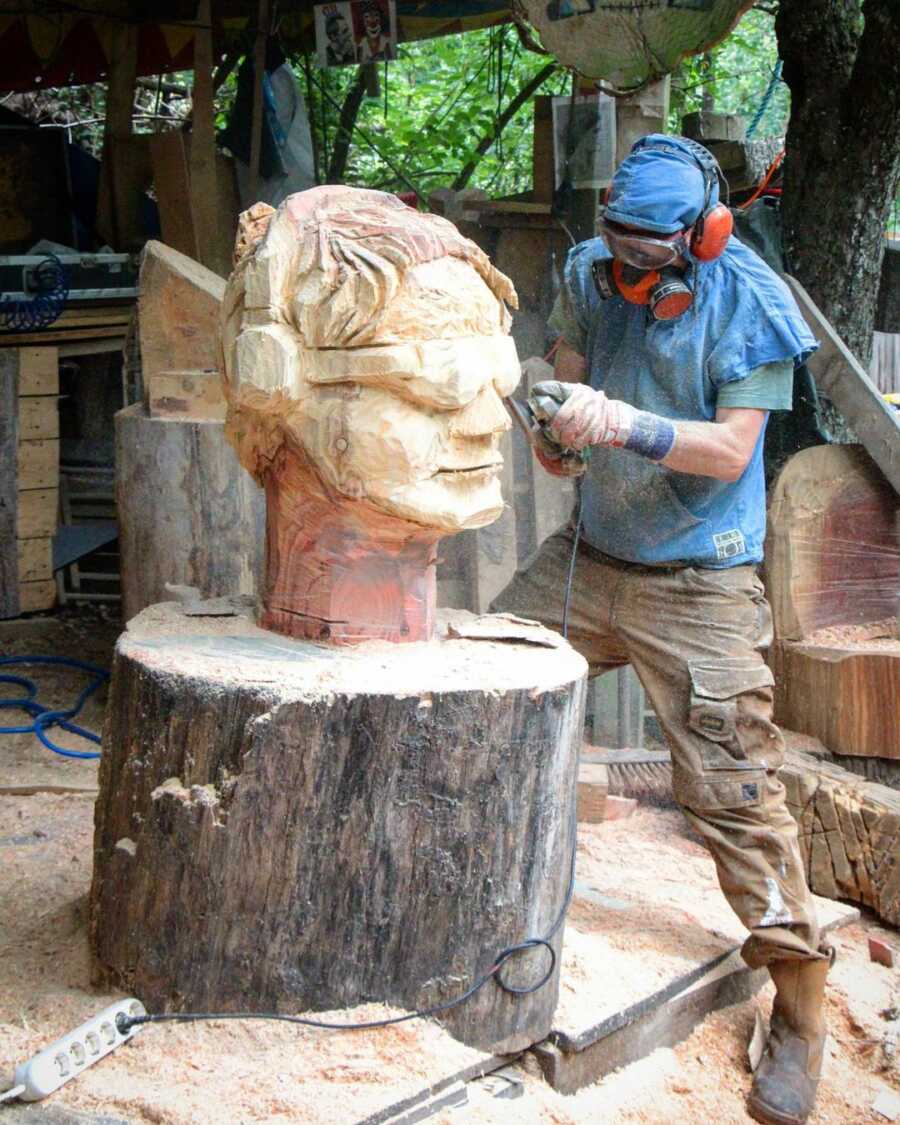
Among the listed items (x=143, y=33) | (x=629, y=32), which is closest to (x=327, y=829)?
(x=629, y=32)

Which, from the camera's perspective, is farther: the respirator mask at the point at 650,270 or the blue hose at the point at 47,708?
the blue hose at the point at 47,708

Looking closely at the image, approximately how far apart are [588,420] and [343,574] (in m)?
0.57

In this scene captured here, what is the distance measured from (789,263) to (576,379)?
6.71 ft

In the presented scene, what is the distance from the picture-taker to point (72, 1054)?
2160 millimetres

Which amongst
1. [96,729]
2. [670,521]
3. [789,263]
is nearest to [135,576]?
[96,729]

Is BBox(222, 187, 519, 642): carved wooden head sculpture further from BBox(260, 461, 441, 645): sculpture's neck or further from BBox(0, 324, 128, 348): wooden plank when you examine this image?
BBox(0, 324, 128, 348): wooden plank

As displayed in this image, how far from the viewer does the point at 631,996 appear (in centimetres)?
270

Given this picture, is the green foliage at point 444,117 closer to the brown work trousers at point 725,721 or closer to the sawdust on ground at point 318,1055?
the brown work trousers at point 725,721

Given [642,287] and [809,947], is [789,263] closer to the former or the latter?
[642,287]

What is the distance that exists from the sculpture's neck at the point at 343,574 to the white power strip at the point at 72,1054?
80 cm

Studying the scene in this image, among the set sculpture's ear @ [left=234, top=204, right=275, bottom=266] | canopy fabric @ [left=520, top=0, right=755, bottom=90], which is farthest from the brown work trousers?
canopy fabric @ [left=520, top=0, right=755, bottom=90]

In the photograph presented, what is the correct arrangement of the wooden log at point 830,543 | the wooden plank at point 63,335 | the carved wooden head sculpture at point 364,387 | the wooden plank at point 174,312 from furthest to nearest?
the wooden plank at point 63,335
the wooden log at point 830,543
the wooden plank at point 174,312
the carved wooden head sculpture at point 364,387

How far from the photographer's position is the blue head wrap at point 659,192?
2.68 m

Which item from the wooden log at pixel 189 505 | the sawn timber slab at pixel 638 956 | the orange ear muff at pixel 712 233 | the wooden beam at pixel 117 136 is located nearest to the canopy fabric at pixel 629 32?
the orange ear muff at pixel 712 233
